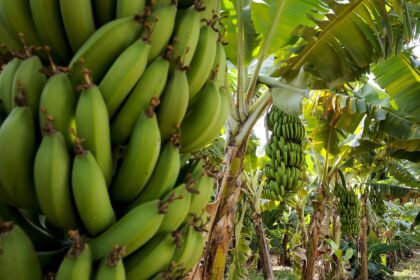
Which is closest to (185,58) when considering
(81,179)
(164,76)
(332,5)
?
(164,76)

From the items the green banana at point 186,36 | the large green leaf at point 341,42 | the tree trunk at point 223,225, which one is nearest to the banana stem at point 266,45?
the large green leaf at point 341,42

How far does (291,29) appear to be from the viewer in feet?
7.41

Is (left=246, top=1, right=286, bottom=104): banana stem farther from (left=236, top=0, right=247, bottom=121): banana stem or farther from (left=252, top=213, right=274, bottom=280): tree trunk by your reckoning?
(left=252, top=213, right=274, bottom=280): tree trunk

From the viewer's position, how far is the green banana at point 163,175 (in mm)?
798

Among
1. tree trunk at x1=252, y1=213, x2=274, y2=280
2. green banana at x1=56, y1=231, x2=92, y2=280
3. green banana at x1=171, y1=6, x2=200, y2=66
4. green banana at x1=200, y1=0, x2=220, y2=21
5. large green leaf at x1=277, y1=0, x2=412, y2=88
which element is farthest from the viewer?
tree trunk at x1=252, y1=213, x2=274, y2=280

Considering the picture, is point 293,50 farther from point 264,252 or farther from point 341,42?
point 264,252

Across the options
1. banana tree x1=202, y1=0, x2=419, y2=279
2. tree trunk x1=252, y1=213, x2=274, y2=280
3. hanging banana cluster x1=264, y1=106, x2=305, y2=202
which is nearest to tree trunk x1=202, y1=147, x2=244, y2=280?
banana tree x1=202, y1=0, x2=419, y2=279

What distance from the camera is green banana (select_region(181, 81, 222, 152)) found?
0.91m

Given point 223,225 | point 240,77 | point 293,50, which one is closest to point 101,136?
point 223,225

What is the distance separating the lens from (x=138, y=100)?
79 centimetres

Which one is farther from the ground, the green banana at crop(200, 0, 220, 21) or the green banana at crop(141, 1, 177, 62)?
the green banana at crop(200, 0, 220, 21)

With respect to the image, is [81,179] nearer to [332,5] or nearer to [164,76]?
[164,76]

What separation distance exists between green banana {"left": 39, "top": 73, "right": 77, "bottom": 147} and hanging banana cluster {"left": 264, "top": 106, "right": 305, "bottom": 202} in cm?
262

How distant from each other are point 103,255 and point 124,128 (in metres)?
0.24
